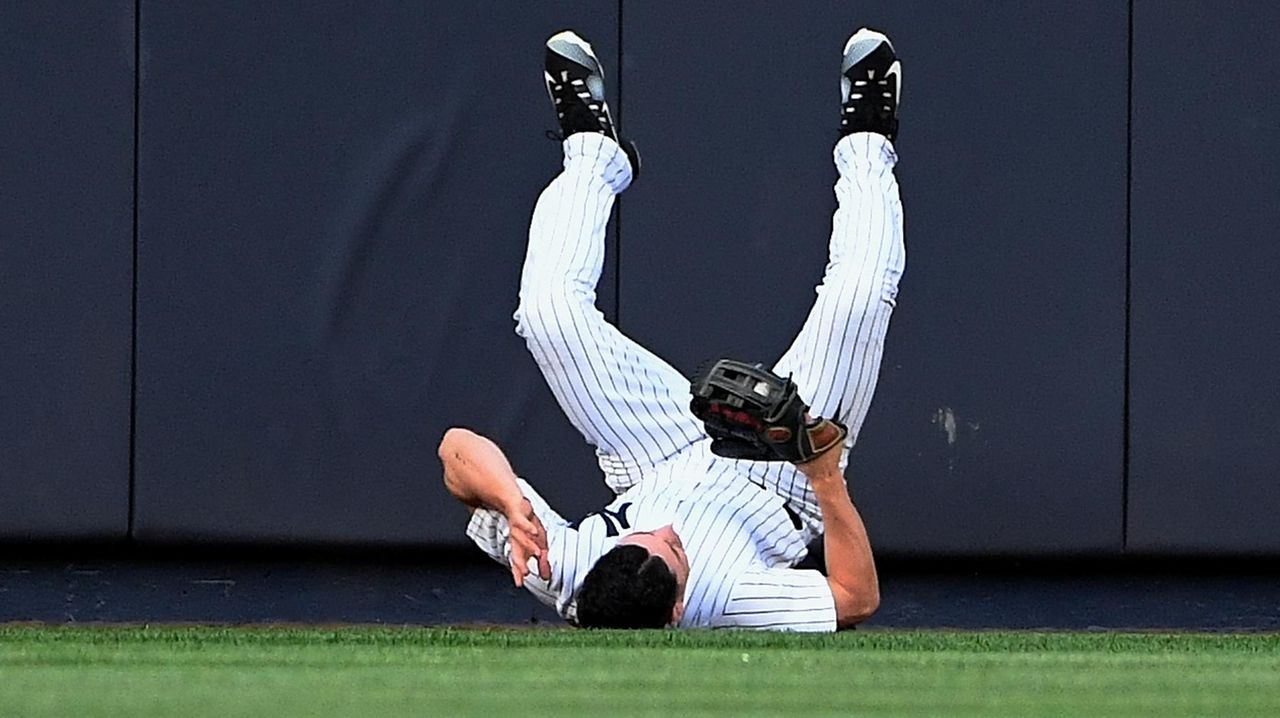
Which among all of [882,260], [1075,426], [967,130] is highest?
[967,130]

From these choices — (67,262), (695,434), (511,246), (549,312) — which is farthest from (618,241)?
(67,262)

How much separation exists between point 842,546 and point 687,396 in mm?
770

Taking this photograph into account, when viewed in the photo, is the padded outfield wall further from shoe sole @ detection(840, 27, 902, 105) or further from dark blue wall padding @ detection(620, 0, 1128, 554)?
shoe sole @ detection(840, 27, 902, 105)

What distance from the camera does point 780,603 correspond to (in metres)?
4.46

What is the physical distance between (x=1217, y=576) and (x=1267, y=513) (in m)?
0.27

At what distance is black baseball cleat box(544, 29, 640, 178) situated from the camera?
198 inches

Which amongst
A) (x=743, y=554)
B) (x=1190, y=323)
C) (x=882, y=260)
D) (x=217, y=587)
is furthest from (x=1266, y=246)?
(x=217, y=587)

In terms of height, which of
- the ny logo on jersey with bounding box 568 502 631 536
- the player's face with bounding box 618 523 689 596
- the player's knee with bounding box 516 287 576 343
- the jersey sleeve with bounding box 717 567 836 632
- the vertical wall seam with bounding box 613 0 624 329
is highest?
the vertical wall seam with bounding box 613 0 624 329

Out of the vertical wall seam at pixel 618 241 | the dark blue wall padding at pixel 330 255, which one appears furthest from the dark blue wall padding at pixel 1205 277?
the dark blue wall padding at pixel 330 255

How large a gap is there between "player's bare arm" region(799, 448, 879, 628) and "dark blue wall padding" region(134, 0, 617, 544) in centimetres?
178

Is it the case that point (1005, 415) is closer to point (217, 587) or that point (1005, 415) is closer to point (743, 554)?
point (743, 554)

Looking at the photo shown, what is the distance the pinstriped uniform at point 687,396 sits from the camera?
451 centimetres

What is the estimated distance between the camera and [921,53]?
6141mm

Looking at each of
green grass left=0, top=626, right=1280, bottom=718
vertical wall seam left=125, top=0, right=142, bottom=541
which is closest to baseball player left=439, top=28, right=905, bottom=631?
green grass left=0, top=626, right=1280, bottom=718
